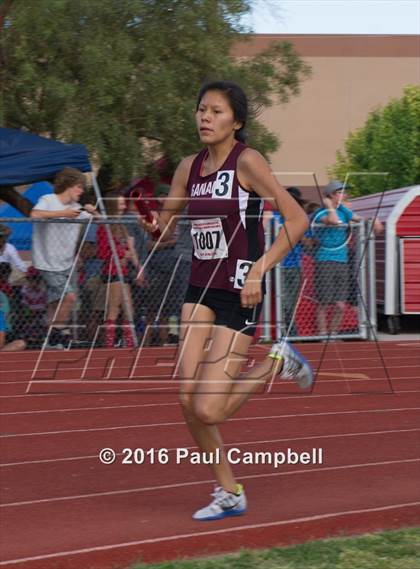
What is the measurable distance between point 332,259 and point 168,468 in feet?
24.5

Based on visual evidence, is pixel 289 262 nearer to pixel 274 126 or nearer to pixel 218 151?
pixel 218 151

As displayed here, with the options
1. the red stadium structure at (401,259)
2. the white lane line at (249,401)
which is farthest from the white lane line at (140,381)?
the red stadium structure at (401,259)

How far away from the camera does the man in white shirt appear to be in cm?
1189

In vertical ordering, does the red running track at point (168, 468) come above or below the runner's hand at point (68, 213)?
below

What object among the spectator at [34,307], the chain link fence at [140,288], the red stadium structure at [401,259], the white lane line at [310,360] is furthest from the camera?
the red stadium structure at [401,259]

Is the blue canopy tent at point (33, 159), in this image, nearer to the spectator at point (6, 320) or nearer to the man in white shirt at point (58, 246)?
the man in white shirt at point (58, 246)

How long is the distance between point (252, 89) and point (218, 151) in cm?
1519

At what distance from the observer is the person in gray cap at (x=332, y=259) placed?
1320 cm

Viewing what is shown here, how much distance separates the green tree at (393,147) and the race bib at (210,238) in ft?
117

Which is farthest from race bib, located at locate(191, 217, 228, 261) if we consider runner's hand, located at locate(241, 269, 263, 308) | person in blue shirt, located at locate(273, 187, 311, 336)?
person in blue shirt, located at locate(273, 187, 311, 336)

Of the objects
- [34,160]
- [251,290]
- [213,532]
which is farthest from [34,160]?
[213,532]

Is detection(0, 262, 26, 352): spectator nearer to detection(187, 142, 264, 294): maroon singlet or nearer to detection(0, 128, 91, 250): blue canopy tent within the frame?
detection(0, 128, 91, 250): blue canopy tent

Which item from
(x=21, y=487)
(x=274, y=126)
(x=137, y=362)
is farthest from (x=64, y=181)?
(x=274, y=126)

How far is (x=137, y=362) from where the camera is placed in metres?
11.8
